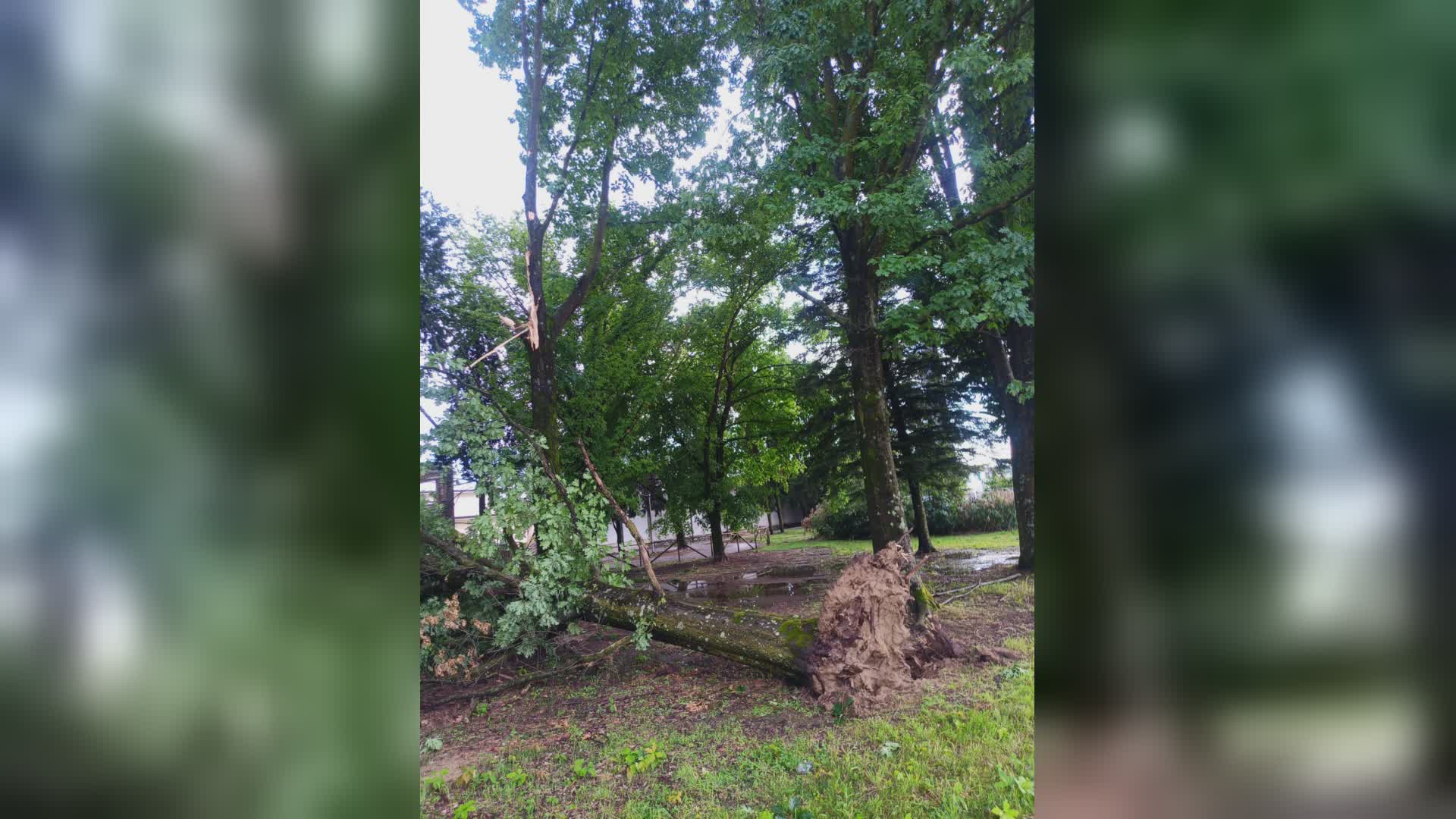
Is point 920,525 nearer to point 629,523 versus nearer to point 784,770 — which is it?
point 784,770

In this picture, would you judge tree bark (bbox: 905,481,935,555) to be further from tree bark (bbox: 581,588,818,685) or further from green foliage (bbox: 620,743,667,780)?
green foliage (bbox: 620,743,667,780)

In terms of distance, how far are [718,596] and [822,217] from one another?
3.34 meters

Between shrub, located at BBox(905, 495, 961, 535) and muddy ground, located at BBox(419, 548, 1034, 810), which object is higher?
shrub, located at BBox(905, 495, 961, 535)

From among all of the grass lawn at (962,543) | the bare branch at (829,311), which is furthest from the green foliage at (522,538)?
the bare branch at (829,311)

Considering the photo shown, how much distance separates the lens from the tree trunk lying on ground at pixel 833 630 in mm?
3715

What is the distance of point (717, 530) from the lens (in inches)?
197

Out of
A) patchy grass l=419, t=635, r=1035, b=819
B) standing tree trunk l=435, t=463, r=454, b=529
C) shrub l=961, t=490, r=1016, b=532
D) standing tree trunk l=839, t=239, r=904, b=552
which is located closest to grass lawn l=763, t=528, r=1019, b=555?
shrub l=961, t=490, r=1016, b=532

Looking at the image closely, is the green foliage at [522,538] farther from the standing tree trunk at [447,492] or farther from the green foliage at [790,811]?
the green foliage at [790,811]

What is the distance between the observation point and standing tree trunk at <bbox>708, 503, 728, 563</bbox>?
4.99 metres

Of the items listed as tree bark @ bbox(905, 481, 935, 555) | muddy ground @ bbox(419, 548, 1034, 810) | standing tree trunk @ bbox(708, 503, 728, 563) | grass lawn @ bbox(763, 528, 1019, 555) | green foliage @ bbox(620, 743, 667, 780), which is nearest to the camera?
green foliage @ bbox(620, 743, 667, 780)
